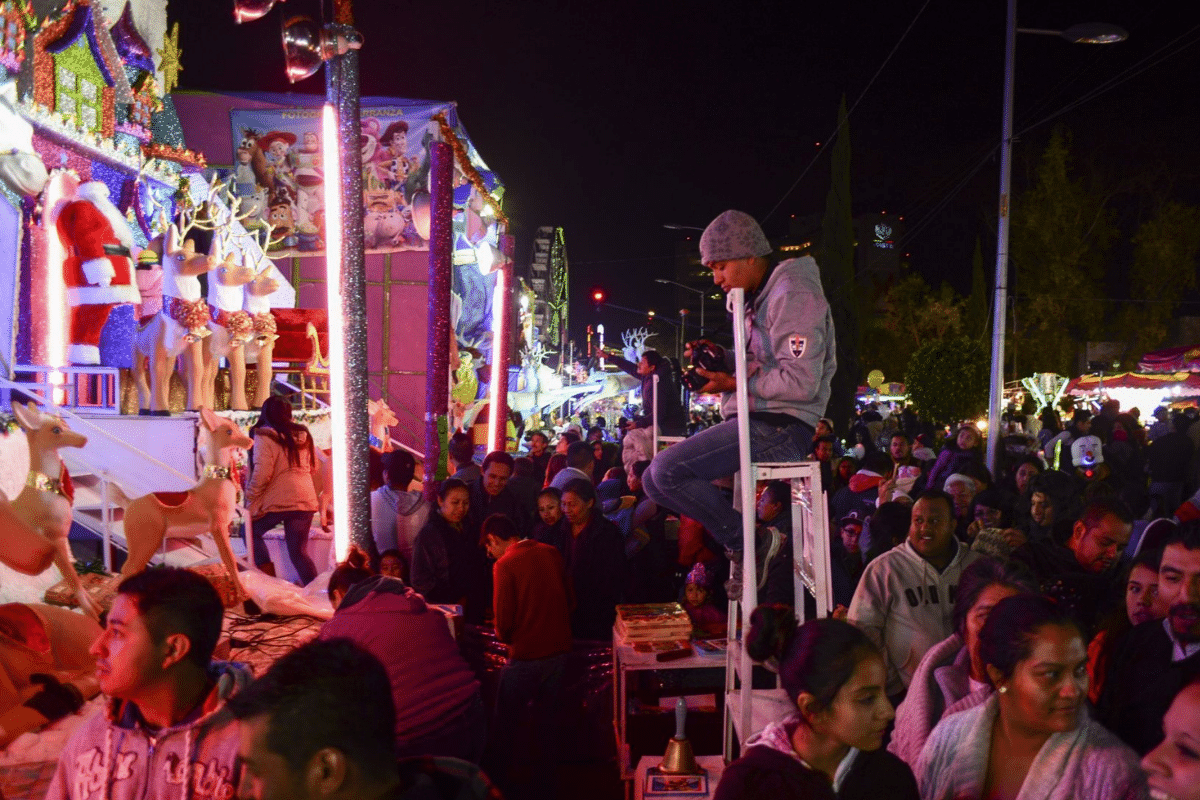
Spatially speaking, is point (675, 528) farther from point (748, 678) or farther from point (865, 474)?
point (748, 678)

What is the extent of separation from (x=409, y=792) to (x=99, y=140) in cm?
1276

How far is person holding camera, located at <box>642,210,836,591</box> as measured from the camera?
13.2 ft

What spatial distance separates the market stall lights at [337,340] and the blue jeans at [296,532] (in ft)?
8.46

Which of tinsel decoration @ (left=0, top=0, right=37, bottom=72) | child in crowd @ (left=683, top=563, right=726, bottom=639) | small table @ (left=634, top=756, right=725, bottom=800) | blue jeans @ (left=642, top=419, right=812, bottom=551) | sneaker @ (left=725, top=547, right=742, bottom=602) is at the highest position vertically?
tinsel decoration @ (left=0, top=0, right=37, bottom=72)

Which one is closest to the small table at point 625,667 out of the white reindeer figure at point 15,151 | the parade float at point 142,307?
the parade float at point 142,307

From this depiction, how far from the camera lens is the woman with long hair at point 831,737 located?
253 cm

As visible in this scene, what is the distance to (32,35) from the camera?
10.8 metres

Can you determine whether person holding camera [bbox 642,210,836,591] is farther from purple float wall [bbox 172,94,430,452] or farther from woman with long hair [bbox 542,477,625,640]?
purple float wall [bbox 172,94,430,452]

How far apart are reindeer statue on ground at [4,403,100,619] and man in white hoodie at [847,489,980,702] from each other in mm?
5387

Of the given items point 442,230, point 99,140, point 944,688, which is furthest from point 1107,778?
point 99,140

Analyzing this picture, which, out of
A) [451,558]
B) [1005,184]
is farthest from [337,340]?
[1005,184]

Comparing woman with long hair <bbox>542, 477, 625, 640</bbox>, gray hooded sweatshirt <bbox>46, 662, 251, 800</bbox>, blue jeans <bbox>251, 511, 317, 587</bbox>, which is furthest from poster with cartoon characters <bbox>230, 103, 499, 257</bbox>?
gray hooded sweatshirt <bbox>46, 662, 251, 800</bbox>

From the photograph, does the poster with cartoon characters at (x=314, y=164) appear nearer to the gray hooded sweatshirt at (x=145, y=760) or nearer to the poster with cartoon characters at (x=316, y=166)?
the poster with cartoon characters at (x=316, y=166)

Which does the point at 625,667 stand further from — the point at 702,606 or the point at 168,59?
the point at 168,59
